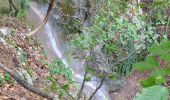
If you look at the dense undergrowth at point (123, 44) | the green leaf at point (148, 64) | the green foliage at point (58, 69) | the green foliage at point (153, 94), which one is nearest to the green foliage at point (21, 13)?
the dense undergrowth at point (123, 44)

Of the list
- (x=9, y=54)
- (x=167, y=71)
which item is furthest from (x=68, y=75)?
(x=167, y=71)

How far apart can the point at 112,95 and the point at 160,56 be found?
30.7ft

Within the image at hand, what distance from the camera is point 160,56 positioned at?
80 centimetres

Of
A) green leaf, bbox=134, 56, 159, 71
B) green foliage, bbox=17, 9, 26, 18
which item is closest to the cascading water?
green foliage, bbox=17, 9, 26, 18

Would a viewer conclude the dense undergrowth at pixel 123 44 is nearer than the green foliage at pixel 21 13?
Yes

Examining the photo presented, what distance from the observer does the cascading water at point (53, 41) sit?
29.6ft

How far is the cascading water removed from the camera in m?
9.02

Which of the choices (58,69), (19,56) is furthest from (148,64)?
(58,69)

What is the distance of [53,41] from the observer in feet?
33.0

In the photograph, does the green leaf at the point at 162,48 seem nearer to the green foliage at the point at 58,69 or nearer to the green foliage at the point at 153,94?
the green foliage at the point at 153,94

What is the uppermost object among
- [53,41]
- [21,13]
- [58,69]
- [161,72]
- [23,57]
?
[161,72]

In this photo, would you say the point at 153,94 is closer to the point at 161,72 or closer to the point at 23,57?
the point at 161,72

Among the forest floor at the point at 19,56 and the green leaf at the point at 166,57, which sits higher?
the green leaf at the point at 166,57

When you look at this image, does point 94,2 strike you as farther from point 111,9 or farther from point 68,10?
point 111,9
